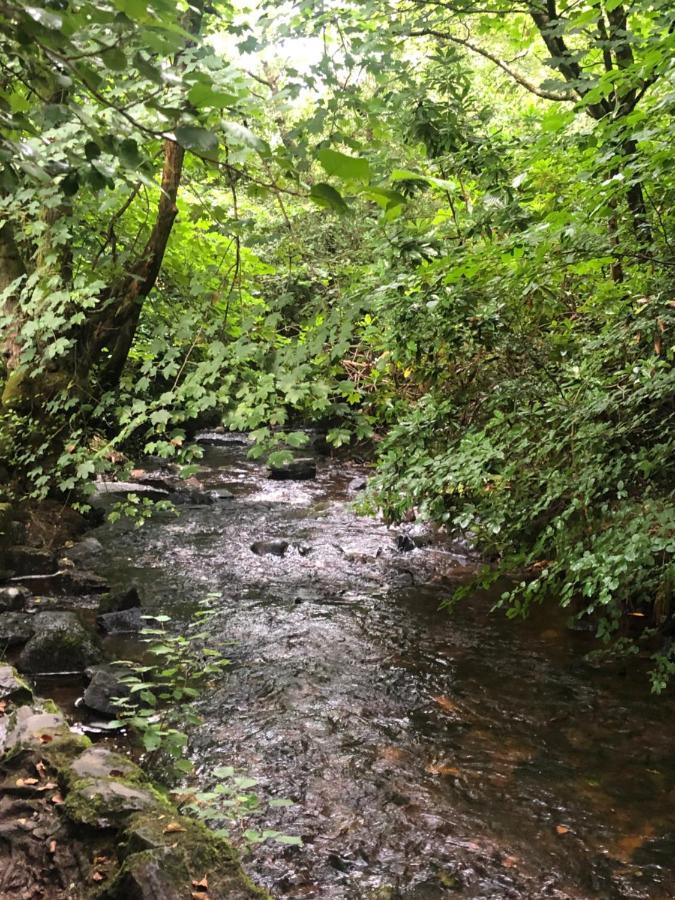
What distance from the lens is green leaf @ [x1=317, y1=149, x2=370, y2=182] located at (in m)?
1.04

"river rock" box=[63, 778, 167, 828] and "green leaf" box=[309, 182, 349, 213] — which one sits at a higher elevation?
"green leaf" box=[309, 182, 349, 213]

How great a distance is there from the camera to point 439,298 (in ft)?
15.0

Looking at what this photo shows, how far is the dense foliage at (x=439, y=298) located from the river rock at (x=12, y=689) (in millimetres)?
1444

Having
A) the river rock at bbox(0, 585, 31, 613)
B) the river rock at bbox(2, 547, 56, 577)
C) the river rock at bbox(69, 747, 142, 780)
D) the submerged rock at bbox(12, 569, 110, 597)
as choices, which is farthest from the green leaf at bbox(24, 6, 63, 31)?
the river rock at bbox(2, 547, 56, 577)

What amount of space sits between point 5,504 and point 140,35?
720cm

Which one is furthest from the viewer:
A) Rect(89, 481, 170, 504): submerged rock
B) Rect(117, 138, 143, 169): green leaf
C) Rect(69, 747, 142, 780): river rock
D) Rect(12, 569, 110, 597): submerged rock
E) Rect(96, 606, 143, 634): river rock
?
Rect(89, 481, 170, 504): submerged rock

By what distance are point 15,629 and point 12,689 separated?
2.21 meters

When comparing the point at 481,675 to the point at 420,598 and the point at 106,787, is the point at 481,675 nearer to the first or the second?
the point at 420,598

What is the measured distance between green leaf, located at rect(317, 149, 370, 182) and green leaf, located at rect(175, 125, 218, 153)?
25 centimetres

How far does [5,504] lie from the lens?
7.45m

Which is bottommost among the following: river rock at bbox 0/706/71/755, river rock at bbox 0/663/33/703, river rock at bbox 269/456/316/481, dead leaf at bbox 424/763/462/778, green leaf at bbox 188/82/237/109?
dead leaf at bbox 424/763/462/778

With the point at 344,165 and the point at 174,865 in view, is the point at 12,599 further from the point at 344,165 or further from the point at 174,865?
the point at 344,165

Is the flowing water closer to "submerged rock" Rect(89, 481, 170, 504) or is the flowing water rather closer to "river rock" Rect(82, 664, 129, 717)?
"river rock" Rect(82, 664, 129, 717)

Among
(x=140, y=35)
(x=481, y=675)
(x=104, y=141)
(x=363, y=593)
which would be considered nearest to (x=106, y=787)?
(x=104, y=141)
